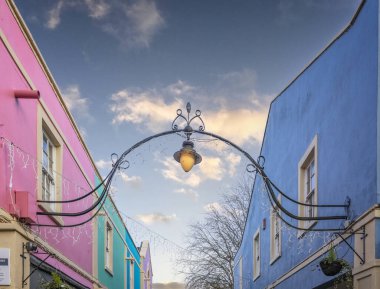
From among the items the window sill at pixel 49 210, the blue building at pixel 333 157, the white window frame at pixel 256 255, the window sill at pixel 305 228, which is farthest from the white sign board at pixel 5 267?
the white window frame at pixel 256 255

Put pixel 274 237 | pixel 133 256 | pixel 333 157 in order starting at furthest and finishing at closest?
pixel 133 256 → pixel 274 237 → pixel 333 157

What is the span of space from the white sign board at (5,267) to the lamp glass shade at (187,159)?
243 cm

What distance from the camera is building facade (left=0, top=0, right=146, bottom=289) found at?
Answer: 654cm

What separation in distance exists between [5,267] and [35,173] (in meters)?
1.96

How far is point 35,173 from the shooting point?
7.89 m

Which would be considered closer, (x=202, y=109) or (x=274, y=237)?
(x=202, y=109)

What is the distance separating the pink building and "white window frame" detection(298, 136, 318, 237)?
4489 millimetres

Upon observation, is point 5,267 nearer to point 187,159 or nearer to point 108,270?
point 187,159

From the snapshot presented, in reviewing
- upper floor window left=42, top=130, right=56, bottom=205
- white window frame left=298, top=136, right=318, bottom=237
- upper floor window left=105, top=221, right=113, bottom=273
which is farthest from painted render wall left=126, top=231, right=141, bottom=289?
upper floor window left=42, top=130, right=56, bottom=205

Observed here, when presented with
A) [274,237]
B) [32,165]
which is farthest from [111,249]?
[32,165]

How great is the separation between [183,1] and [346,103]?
3882mm

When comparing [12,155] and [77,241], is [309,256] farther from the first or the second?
[12,155]

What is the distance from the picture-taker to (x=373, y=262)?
606 centimetres

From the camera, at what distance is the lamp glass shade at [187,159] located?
22.2ft
